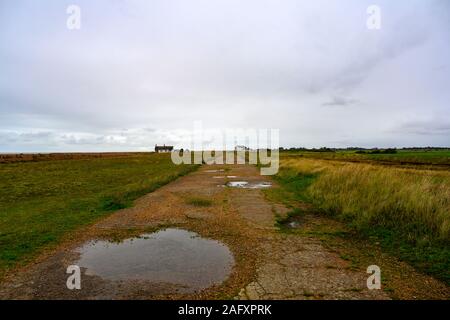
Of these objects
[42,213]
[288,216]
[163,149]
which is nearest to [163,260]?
[288,216]

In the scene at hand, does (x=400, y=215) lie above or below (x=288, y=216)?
above

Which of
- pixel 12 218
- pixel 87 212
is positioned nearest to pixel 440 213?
pixel 87 212

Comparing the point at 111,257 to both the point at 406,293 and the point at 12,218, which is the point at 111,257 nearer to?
the point at 406,293

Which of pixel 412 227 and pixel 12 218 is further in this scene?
pixel 12 218

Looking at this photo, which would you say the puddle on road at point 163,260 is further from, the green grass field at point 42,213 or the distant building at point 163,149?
the distant building at point 163,149

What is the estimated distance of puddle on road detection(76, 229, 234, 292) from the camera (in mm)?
5175

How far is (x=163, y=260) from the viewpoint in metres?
6.04

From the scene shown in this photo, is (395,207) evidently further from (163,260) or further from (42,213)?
(42,213)

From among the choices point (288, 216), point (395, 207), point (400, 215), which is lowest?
point (288, 216)

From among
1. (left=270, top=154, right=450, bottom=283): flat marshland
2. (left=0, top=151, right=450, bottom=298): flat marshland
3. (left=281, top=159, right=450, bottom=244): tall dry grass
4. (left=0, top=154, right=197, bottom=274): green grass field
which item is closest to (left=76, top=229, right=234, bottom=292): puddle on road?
(left=0, top=151, right=450, bottom=298): flat marshland

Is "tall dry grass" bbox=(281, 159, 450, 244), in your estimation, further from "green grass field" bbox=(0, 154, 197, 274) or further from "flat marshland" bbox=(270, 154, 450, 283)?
"green grass field" bbox=(0, 154, 197, 274)
